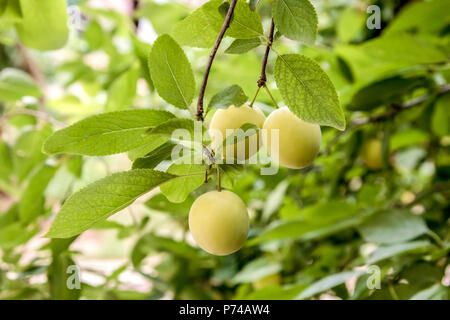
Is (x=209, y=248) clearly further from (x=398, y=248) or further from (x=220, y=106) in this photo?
(x=398, y=248)

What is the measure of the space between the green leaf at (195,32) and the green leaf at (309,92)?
0.18ft

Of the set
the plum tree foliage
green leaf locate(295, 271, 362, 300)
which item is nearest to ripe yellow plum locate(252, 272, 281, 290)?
the plum tree foliage

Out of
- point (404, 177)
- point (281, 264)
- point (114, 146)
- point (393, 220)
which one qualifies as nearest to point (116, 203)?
point (114, 146)

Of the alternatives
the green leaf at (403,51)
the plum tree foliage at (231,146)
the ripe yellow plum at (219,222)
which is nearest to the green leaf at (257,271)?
the plum tree foliage at (231,146)

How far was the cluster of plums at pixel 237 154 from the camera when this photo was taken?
0.79ft

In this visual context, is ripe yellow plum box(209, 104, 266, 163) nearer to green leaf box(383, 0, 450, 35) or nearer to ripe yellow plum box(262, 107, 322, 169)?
ripe yellow plum box(262, 107, 322, 169)

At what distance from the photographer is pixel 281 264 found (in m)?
0.81

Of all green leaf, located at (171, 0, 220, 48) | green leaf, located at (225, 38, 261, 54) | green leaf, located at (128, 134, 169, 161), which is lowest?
green leaf, located at (128, 134, 169, 161)

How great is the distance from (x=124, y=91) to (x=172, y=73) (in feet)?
0.89

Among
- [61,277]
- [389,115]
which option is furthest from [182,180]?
[389,115]

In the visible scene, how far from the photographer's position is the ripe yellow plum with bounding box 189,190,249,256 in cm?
24

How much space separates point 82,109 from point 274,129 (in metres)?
0.65

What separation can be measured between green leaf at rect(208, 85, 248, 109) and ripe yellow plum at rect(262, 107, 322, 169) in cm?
2

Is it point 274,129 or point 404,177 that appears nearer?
point 274,129
